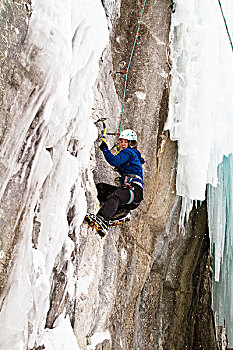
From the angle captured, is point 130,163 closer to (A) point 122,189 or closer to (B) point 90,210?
(A) point 122,189

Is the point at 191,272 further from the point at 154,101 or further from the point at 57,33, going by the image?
the point at 57,33

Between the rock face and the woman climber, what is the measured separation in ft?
0.73

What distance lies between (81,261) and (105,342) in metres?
1.43

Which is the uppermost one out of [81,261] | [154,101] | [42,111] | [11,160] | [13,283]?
[154,101]

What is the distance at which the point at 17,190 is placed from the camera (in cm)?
234

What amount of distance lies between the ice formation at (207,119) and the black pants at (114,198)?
2.05 m

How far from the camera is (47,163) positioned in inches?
100

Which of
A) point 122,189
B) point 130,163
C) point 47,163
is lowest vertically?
point 47,163

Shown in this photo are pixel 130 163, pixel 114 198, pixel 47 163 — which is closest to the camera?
pixel 47 163

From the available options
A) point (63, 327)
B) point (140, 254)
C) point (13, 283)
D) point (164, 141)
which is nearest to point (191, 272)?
point (140, 254)

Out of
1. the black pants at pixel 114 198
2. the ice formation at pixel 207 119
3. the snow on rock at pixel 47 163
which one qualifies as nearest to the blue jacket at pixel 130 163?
the black pants at pixel 114 198

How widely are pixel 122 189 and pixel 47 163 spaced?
4.74ft

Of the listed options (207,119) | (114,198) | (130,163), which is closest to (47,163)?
(114,198)

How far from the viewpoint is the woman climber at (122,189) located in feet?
11.9
